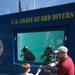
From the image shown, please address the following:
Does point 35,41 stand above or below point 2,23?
below

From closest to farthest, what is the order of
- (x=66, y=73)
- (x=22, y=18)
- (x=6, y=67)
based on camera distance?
1. (x=66, y=73)
2. (x=22, y=18)
3. (x=6, y=67)

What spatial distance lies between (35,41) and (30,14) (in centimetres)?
74

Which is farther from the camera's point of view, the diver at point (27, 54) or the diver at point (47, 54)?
the diver at point (27, 54)

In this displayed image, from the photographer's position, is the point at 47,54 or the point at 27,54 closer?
the point at 47,54

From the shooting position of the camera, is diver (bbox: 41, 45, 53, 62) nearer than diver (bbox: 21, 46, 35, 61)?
Yes

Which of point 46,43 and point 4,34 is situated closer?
point 46,43

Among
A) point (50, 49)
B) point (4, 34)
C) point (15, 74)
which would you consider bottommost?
point (15, 74)

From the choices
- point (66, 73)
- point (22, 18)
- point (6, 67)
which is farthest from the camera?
point (6, 67)

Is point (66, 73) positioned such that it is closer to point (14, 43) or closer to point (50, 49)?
point (50, 49)

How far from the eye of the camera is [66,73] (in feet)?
10.5

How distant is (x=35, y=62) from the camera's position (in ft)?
17.2

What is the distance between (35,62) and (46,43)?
24.8 inches

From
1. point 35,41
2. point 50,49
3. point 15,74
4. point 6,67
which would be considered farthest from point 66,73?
point 6,67

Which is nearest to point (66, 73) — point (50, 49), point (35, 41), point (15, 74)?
point (50, 49)
